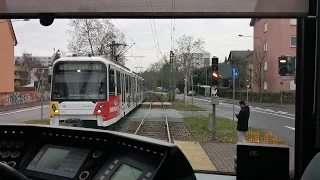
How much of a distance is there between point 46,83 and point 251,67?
604 cm

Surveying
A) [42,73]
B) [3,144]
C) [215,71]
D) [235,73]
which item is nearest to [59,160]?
[3,144]

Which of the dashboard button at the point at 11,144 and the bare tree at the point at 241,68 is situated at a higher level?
the bare tree at the point at 241,68

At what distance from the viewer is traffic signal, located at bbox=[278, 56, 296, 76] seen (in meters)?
2.97

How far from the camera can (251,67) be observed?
6.07 meters

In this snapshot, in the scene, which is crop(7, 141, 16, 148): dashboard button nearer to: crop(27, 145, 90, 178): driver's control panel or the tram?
crop(27, 145, 90, 178): driver's control panel

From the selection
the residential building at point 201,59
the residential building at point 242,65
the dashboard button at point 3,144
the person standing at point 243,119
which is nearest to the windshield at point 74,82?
the residential building at point 201,59

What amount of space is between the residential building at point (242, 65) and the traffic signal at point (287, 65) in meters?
2.34

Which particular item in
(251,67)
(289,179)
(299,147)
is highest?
(251,67)

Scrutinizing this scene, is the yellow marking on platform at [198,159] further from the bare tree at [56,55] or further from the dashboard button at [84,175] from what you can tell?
the bare tree at [56,55]

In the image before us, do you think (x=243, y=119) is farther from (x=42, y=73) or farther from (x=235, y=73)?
(x=42, y=73)

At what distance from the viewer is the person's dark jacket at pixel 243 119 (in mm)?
6711

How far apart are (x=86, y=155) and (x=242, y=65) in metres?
4.97

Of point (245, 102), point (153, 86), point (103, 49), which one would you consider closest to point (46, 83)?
point (103, 49)

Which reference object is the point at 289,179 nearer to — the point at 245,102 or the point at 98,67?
the point at 245,102
